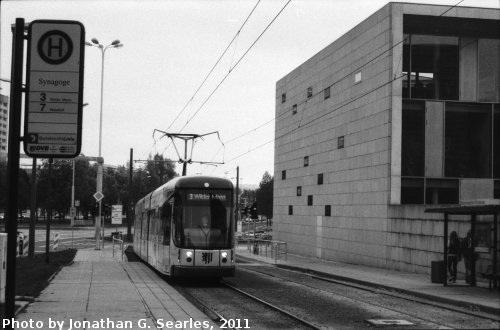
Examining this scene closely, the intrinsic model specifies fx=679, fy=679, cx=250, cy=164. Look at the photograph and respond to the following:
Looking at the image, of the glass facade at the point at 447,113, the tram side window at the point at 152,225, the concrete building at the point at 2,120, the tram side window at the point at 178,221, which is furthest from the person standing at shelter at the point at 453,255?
the concrete building at the point at 2,120

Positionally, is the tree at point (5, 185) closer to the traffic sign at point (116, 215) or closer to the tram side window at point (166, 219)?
the tram side window at point (166, 219)

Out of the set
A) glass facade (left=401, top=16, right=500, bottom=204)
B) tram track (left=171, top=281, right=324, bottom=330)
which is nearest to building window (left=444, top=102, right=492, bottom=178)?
glass facade (left=401, top=16, right=500, bottom=204)

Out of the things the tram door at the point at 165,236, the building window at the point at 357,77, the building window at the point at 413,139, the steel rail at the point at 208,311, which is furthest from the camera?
the building window at the point at 357,77

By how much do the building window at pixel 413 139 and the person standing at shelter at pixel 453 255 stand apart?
8207 mm

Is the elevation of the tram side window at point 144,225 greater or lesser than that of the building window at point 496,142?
lesser

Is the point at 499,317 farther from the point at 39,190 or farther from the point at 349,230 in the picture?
the point at 39,190

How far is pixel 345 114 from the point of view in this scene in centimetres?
3384

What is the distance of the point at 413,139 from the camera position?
95.5 ft

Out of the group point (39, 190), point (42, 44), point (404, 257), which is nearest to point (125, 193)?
point (39, 190)

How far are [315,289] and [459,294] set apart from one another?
4089 mm

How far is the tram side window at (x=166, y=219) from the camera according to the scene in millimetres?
20469

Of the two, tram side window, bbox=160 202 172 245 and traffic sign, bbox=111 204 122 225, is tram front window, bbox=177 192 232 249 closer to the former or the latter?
tram side window, bbox=160 202 172 245

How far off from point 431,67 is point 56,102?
2645 cm

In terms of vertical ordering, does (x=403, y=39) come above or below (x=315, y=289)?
above
